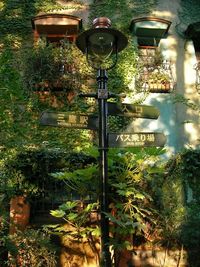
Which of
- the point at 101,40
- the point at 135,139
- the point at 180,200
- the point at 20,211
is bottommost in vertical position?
the point at 20,211

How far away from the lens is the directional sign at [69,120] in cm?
468

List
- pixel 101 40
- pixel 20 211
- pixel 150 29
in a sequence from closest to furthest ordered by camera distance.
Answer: pixel 101 40, pixel 20 211, pixel 150 29

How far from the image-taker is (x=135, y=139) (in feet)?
15.5

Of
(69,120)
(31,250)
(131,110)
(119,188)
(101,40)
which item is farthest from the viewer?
(31,250)

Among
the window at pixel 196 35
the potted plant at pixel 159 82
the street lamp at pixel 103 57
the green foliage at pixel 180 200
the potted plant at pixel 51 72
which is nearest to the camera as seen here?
the street lamp at pixel 103 57

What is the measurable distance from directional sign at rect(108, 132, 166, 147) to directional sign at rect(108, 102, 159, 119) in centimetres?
32

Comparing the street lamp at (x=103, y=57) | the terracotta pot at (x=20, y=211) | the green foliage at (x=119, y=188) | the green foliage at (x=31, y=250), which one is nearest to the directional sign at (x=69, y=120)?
the street lamp at (x=103, y=57)

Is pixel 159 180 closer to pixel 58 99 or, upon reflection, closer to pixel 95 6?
pixel 58 99

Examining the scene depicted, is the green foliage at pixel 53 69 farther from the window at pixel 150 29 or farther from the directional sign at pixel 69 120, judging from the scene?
the directional sign at pixel 69 120

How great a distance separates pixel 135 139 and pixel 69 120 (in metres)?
0.81

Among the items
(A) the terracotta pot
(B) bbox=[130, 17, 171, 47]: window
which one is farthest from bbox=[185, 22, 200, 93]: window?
(A) the terracotta pot

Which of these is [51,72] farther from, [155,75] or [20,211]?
[20,211]

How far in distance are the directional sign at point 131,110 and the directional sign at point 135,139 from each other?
1.04ft

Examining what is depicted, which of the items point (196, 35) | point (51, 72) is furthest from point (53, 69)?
point (196, 35)
